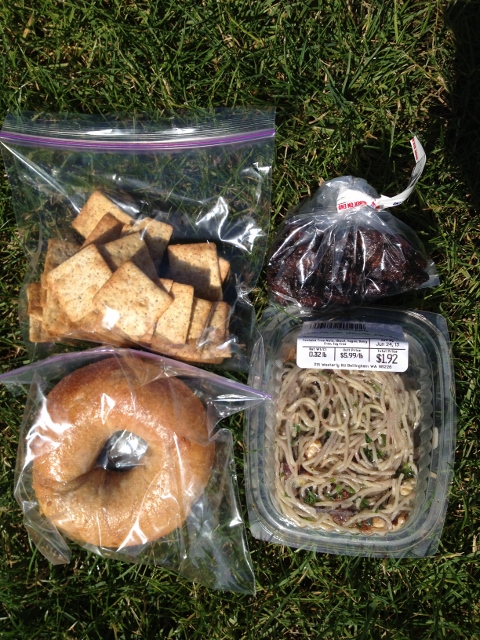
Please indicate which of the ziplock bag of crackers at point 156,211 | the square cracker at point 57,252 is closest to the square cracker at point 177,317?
the ziplock bag of crackers at point 156,211

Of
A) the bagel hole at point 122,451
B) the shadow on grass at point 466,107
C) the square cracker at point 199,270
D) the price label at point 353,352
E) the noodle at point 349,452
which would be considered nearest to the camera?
the price label at point 353,352

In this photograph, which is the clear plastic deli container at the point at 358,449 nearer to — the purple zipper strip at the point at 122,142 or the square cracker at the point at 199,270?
the square cracker at the point at 199,270

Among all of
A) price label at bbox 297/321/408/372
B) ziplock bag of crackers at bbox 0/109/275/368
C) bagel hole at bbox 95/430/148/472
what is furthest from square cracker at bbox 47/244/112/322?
price label at bbox 297/321/408/372

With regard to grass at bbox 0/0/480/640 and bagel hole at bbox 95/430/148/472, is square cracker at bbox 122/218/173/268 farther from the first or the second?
bagel hole at bbox 95/430/148/472

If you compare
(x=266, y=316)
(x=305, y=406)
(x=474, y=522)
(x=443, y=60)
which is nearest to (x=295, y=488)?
(x=305, y=406)

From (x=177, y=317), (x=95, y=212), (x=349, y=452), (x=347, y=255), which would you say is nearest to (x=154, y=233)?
(x=95, y=212)

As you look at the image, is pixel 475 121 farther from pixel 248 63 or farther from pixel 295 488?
pixel 295 488
